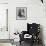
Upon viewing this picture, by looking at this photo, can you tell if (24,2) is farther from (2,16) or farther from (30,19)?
(2,16)

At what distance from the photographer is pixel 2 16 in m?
3.05

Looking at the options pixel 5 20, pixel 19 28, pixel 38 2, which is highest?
pixel 38 2

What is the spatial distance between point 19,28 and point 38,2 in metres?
0.91

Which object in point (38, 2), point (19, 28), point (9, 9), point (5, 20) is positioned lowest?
point (19, 28)

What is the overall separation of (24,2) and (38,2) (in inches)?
15.6

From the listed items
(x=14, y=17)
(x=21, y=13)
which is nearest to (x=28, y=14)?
(x=21, y=13)

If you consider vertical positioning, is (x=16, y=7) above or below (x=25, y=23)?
above

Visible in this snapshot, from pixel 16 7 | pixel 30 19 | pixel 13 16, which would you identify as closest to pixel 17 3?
pixel 16 7

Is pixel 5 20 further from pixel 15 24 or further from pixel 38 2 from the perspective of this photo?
pixel 38 2

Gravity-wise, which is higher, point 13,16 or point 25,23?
point 13,16

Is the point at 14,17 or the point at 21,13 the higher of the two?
the point at 21,13

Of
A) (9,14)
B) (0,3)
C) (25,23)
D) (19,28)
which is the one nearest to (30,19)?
(25,23)

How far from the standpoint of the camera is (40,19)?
3.06 m

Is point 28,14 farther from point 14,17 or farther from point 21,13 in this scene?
point 14,17
